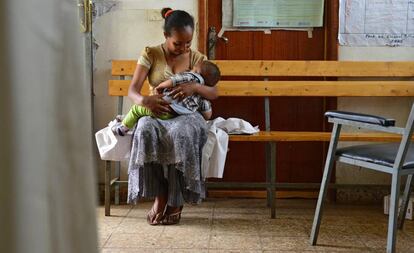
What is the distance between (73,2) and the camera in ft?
1.43

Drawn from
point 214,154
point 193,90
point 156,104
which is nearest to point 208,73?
point 193,90

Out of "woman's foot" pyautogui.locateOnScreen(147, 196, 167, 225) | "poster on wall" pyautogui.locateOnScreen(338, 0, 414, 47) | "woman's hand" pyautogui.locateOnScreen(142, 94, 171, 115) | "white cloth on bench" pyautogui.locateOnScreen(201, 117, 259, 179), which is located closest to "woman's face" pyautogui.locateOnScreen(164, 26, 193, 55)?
"woman's hand" pyautogui.locateOnScreen(142, 94, 171, 115)

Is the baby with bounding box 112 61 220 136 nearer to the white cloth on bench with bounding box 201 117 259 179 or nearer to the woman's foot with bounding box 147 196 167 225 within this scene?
the white cloth on bench with bounding box 201 117 259 179

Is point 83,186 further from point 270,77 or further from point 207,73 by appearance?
point 270,77

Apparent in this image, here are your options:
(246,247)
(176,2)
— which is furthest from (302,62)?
(246,247)

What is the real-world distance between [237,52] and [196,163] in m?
1.14

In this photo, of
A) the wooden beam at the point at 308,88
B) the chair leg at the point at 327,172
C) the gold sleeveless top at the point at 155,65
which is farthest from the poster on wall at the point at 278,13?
the chair leg at the point at 327,172

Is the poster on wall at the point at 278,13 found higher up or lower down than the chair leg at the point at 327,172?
higher up

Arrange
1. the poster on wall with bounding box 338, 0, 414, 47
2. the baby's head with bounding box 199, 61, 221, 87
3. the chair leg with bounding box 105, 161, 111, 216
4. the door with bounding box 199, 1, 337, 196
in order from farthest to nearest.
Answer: the door with bounding box 199, 1, 337, 196 → the poster on wall with bounding box 338, 0, 414, 47 → the chair leg with bounding box 105, 161, 111, 216 → the baby's head with bounding box 199, 61, 221, 87

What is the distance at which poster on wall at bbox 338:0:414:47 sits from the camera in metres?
3.32

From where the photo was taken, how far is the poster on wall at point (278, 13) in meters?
3.37

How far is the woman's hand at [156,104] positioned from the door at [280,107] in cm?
83

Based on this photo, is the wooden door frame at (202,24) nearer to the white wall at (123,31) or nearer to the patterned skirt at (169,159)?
the white wall at (123,31)

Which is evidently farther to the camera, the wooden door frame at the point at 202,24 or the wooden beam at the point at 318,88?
the wooden door frame at the point at 202,24
